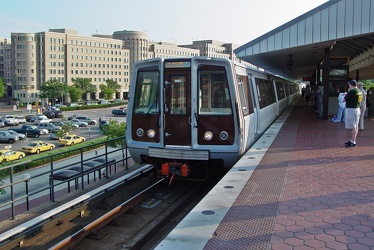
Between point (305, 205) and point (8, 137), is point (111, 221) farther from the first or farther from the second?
point (8, 137)

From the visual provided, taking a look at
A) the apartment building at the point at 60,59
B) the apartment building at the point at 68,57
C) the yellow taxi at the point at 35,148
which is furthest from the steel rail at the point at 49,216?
the apartment building at the point at 60,59

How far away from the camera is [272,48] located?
16.9 metres

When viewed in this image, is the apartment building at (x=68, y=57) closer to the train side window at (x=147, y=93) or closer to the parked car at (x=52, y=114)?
the parked car at (x=52, y=114)

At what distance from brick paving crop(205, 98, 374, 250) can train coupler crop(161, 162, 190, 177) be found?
64.1 inches

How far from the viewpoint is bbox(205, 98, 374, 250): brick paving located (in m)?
4.19

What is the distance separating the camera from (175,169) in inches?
336

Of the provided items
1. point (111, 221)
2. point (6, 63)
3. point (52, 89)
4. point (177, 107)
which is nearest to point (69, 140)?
point (177, 107)

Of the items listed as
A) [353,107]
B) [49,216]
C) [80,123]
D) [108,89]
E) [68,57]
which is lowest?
[80,123]

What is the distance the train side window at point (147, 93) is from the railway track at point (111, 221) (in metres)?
1.79

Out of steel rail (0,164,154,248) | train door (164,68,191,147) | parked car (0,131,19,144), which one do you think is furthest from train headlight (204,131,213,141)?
parked car (0,131,19,144)

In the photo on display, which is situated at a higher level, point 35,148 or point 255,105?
point 255,105

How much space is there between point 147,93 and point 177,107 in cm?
83

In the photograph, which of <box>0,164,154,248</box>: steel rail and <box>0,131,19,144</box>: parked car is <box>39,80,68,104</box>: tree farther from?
<box>0,164,154,248</box>: steel rail

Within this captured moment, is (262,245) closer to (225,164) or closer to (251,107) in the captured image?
(225,164)
